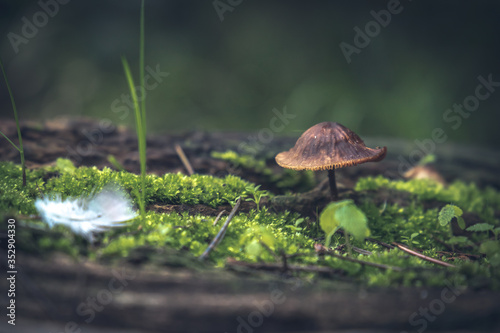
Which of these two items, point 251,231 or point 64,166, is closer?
point 251,231

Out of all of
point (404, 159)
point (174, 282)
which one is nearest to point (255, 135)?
point (404, 159)

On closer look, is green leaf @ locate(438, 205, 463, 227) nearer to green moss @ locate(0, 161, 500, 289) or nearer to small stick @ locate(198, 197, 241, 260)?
green moss @ locate(0, 161, 500, 289)

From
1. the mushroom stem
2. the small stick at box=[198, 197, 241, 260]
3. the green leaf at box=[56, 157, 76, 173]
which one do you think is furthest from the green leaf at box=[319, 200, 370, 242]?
the green leaf at box=[56, 157, 76, 173]

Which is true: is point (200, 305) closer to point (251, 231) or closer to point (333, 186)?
point (251, 231)

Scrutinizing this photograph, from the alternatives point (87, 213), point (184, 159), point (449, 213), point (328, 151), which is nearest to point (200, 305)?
point (87, 213)

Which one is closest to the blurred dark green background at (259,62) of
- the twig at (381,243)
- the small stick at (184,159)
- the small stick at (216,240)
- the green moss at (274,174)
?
the small stick at (184,159)

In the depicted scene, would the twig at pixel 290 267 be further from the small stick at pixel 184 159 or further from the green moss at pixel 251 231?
the small stick at pixel 184 159
